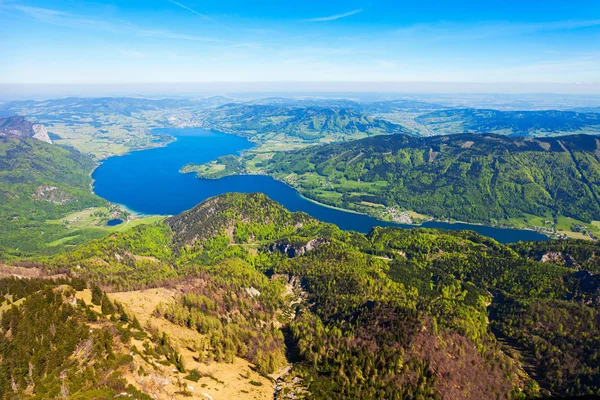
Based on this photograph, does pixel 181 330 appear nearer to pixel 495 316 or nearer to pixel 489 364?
pixel 489 364

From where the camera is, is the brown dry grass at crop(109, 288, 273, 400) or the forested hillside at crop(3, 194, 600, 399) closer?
the brown dry grass at crop(109, 288, 273, 400)

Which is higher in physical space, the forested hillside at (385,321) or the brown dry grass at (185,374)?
the brown dry grass at (185,374)

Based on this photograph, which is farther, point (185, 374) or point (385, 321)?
point (385, 321)

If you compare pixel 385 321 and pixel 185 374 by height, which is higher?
pixel 185 374

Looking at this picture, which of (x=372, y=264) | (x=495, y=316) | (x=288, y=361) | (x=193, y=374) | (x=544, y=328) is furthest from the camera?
(x=372, y=264)

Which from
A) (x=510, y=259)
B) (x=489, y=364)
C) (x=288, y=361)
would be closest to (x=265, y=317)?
(x=288, y=361)

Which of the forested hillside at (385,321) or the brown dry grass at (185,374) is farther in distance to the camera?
the forested hillside at (385,321)

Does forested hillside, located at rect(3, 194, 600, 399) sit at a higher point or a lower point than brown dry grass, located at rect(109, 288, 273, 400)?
lower

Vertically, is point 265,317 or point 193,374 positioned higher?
point 193,374
